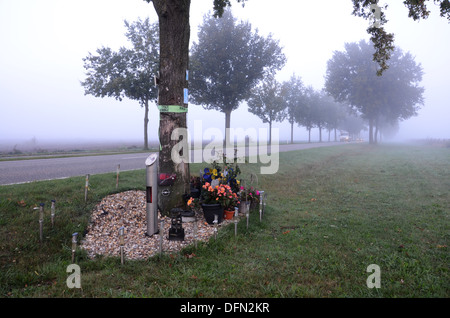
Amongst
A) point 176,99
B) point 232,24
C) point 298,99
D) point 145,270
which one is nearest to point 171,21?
point 176,99

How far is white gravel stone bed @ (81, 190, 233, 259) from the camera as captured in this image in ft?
13.7

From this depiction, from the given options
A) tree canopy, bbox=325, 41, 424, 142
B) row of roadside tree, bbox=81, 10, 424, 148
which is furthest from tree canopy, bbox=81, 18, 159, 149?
tree canopy, bbox=325, 41, 424, 142

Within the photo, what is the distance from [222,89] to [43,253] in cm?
2296

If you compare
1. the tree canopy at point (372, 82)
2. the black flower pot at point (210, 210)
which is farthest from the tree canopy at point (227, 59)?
the black flower pot at point (210, 210)

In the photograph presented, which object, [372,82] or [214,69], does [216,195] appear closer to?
[214,69]

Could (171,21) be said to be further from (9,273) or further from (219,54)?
(219,54)

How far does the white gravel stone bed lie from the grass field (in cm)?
23

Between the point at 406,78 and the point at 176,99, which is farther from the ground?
the point at 406,78

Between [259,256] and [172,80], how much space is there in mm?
3797

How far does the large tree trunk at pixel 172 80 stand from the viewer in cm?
523

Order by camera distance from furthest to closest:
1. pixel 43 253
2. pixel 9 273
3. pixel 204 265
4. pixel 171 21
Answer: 1. pixel 171 21
2. pixel 43 253
3. pixel 204 265
4. pixel 9 273

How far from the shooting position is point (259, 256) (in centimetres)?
402

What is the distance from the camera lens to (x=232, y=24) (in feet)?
81.1

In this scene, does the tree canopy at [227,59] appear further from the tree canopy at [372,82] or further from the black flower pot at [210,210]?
the black flower pot at [210,210]
